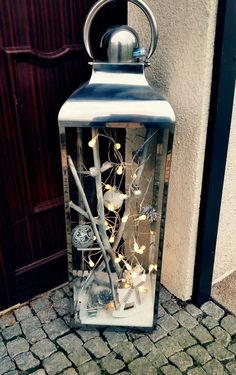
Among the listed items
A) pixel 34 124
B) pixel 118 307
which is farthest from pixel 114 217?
pixel 34 124

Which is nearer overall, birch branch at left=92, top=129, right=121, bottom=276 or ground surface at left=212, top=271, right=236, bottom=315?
birch branch at left=92, top=129, right=121, bottom=276

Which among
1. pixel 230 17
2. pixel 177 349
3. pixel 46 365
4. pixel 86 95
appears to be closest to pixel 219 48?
pixel 230 17

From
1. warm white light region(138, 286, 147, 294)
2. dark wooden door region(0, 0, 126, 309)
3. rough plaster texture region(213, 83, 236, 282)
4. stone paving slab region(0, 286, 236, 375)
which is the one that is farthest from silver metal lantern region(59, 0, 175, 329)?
rough plaster texture region(213, 83, 236, 282)

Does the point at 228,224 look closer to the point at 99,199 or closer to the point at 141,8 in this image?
the point at 99,199

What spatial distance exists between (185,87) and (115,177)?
29.8 inches

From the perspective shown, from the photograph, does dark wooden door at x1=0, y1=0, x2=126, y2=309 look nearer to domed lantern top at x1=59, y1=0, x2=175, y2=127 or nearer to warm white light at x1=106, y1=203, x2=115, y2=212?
domed lantern top at x1=59, y1=0, x2=175, y2=127

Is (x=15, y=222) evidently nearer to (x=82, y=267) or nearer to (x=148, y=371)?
(x=82, y=267)

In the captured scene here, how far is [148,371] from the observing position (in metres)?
2.36

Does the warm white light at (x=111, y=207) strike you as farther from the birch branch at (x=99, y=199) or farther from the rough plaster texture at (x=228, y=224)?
the rough plaster texture at (x=228, y=224)

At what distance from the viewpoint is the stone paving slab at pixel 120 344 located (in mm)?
2381

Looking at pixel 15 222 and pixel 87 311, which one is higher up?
pixel 15 222

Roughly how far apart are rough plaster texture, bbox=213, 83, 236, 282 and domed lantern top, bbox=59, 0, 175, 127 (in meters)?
0.74

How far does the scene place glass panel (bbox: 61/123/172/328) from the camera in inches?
88.8

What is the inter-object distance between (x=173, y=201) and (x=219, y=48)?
1.03 metres
